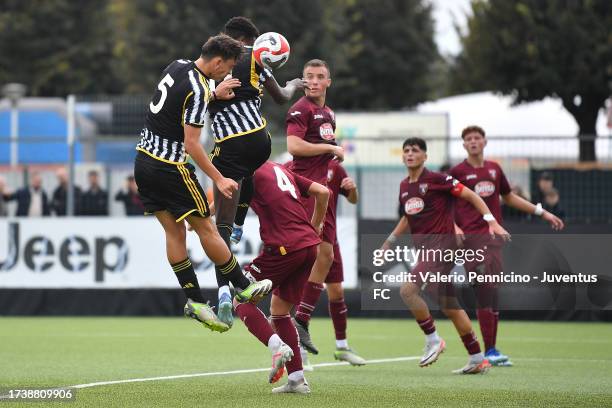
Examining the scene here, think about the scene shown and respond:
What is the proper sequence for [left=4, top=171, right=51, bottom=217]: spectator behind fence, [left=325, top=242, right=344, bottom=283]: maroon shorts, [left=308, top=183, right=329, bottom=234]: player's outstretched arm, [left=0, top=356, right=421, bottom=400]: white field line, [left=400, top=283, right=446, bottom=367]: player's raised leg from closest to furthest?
[left=0, top=356, right=421, bottom=400]: white field line
[left=308, top=183, right=329, bottom=234]: player's outstretched arm
[left=400, top=283, right=446, bottom=367]: player's raised leg
[left=325, top=242, right=344, bottom=283]: maroon shorts
[left=4, top=171, right=51, bottom=217]: spectator behind fence

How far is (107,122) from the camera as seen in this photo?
106ft

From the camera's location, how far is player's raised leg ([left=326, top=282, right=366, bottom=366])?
1281 centimetres

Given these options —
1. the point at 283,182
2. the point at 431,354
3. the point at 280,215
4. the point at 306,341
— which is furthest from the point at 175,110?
the point at 431,354

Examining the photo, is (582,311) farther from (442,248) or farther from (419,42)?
(419,42)

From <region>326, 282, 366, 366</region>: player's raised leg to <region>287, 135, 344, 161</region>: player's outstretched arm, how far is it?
1.80 metres

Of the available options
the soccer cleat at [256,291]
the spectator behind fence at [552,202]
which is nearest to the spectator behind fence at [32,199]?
the spectator behind fence at [552,202]

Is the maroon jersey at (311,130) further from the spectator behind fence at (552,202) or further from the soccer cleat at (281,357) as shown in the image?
the spectator behind fence at (552,202)

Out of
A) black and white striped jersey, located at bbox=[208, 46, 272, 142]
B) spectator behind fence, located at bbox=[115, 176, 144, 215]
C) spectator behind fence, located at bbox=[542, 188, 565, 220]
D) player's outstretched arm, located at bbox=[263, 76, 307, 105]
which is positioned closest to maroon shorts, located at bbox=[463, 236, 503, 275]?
player's outstretched arm, located at bbox=[263, 76, 307, 105]

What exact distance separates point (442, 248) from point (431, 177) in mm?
697

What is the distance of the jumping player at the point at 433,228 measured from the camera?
12.3 metres

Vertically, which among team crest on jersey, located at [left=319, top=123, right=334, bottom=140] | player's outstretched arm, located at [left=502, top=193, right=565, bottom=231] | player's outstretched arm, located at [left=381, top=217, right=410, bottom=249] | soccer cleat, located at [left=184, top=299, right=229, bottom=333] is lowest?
soccer cleat, located at [left=184, top=299, right=229, bottom=333]

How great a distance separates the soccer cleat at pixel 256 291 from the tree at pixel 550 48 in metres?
22.2

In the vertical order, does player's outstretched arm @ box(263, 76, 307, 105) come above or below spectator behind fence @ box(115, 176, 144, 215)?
above

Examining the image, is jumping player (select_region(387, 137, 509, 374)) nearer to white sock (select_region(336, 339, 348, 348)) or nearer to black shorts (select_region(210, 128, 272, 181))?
white sock (select_region(336, 339, 348, 348))
